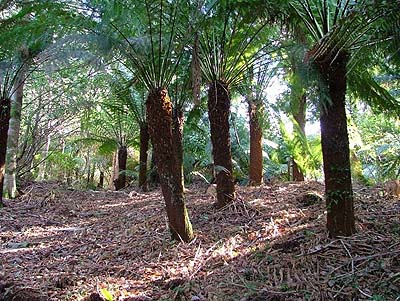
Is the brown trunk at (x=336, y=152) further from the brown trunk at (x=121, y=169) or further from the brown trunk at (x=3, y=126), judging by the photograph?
the brown trunk at (x=121, y=169)

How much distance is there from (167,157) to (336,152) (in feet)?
5.35

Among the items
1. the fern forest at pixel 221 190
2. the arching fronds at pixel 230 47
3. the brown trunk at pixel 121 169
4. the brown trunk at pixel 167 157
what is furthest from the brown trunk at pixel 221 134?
the brown trunk at pixel 121 169

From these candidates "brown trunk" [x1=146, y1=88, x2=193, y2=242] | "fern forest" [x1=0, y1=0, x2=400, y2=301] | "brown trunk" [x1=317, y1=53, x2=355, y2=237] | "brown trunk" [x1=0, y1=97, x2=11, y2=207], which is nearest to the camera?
"fern forest" [x1=0, y1=0, x2=400, y2=301]

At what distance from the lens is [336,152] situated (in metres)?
3.13

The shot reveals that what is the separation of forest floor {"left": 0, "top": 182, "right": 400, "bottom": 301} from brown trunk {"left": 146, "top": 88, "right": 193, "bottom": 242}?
25 cm

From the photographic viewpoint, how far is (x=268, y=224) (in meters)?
3.92

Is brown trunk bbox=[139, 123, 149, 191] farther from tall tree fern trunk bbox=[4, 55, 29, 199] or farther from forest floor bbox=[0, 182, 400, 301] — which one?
forest floor bbox=[0, 182, 400, 301]

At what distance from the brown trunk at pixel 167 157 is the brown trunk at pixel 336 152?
146cm

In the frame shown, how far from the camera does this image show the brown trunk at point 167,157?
3797 mm

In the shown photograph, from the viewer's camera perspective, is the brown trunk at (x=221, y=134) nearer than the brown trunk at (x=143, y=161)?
Yes

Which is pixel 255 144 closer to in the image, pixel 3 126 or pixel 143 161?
pixel 143 161

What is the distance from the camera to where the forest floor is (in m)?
2.70

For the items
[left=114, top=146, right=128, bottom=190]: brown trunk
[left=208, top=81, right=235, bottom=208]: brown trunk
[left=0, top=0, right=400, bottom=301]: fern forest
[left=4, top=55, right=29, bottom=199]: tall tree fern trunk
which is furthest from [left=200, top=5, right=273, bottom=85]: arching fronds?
[left=114, top=146, right=128, bottom=190]: brown trunk

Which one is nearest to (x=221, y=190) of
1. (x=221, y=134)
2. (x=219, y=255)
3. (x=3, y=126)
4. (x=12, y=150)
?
(x=221, y=134)
